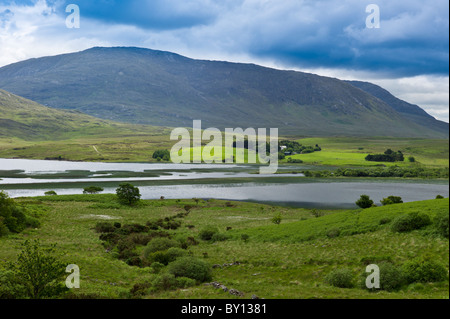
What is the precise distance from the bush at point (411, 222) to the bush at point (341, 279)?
365 inches

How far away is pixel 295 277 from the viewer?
26406mm

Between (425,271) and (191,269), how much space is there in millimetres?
15396

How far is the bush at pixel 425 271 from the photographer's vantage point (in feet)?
67.2

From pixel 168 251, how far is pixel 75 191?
64556 millimetres

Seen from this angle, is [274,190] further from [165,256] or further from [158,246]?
[165,256]

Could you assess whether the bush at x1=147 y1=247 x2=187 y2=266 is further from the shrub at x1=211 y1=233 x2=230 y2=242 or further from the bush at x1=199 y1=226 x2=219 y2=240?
the bush at x1=199 y1=226 x2=219 y2=240

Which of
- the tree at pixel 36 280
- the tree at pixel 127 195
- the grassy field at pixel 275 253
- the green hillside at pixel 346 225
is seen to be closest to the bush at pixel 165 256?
the grassy field at pixel 275 253

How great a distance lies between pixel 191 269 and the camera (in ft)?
85.0

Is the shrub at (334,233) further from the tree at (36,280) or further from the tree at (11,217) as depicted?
the tree at (11,217)

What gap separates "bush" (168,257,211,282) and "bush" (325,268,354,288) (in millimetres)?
8961

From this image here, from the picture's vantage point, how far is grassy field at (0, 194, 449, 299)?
21.6m

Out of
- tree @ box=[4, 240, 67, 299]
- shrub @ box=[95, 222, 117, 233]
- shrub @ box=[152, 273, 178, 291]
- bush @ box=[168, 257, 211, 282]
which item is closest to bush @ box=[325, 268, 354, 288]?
bush @ box=[168, 257, 211, 282]

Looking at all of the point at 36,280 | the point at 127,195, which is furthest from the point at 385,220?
the point at 127,195
